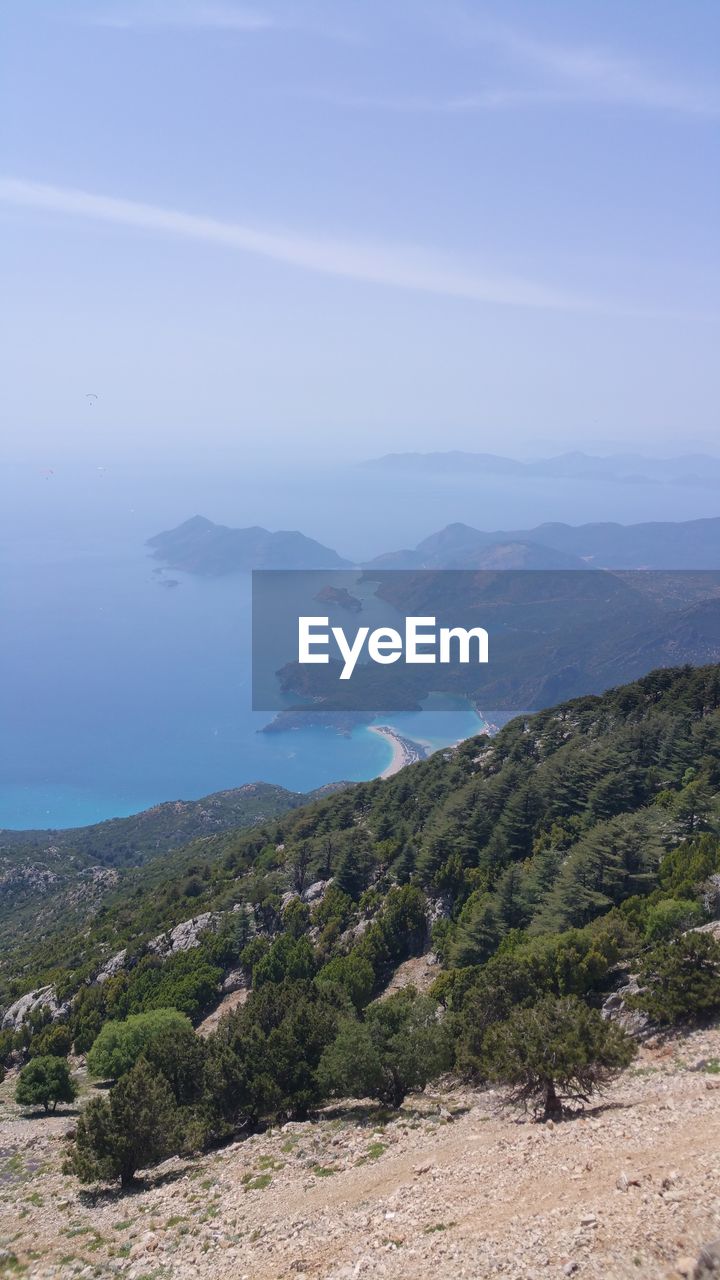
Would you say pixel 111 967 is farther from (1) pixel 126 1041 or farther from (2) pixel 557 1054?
(2) pixel 557 1054

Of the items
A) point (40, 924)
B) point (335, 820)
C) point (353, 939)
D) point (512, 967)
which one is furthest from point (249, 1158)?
point (40, 924)

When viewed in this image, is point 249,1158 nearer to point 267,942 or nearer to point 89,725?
point 267,942

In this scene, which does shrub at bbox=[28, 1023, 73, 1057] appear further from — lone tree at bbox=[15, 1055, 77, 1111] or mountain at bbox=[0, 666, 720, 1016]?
lone tree at bbox=[15, 1055, 77, 1111]

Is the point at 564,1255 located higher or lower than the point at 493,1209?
higher

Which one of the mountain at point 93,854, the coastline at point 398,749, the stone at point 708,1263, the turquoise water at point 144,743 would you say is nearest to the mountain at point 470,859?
the mountain at point 93,854

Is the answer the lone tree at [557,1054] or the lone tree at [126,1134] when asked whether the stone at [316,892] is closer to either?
the lone tree at [126,1134]

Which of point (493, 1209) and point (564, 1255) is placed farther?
point (493, 1209)

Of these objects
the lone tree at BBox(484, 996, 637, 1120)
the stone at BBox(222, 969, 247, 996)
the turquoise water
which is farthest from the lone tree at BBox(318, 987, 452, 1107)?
the turquoise water

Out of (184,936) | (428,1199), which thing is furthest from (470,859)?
(428,1199)
